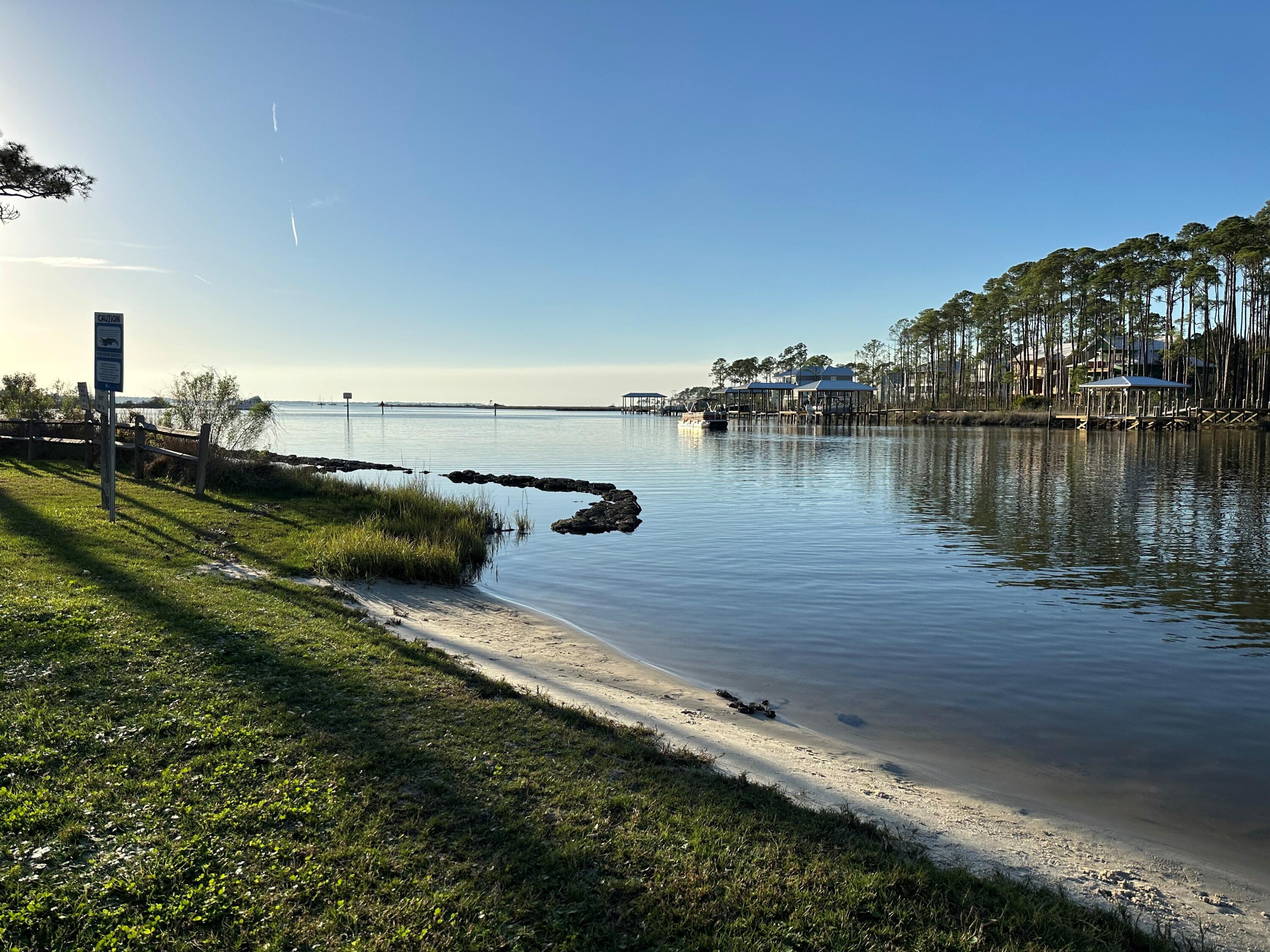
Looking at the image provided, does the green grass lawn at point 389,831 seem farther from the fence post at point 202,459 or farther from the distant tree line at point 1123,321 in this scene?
the distant tree line at point 1123,321

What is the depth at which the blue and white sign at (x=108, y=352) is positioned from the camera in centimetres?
1328

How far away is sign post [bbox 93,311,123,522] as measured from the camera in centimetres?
1328

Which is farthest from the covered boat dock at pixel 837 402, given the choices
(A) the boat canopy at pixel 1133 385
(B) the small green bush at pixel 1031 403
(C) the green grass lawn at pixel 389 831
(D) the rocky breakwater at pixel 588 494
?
(C) the green grass lawn at pixel 389 831

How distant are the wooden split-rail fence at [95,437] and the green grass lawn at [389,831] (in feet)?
46.8

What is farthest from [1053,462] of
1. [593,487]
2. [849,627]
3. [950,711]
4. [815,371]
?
[815,371]

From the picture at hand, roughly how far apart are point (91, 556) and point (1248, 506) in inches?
1146

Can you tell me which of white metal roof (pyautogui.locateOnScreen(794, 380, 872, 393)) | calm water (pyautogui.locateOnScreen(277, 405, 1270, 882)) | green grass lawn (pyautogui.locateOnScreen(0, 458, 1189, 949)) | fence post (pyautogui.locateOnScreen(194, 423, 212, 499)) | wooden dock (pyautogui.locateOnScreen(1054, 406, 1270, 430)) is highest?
white metal roof (pyautogui.locateOnScreen(794, 380, 872, 393))

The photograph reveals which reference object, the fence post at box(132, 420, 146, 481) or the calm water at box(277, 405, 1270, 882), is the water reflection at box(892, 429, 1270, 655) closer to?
the calm water at box(277, 405, 1270, 882)

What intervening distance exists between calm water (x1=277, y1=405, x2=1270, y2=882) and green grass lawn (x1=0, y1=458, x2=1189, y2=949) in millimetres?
2747

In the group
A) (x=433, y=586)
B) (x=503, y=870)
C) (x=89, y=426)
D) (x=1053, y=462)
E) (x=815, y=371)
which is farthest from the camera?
(x=815, y=371)

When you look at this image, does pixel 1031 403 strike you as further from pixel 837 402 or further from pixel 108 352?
pixel 108 352

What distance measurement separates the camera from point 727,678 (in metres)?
8.95

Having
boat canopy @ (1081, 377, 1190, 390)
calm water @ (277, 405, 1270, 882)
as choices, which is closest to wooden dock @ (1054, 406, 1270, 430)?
boat canopy @ (1081, 377, 1190, 390)

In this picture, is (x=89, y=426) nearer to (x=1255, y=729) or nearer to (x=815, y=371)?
(x=1255, y=729)
